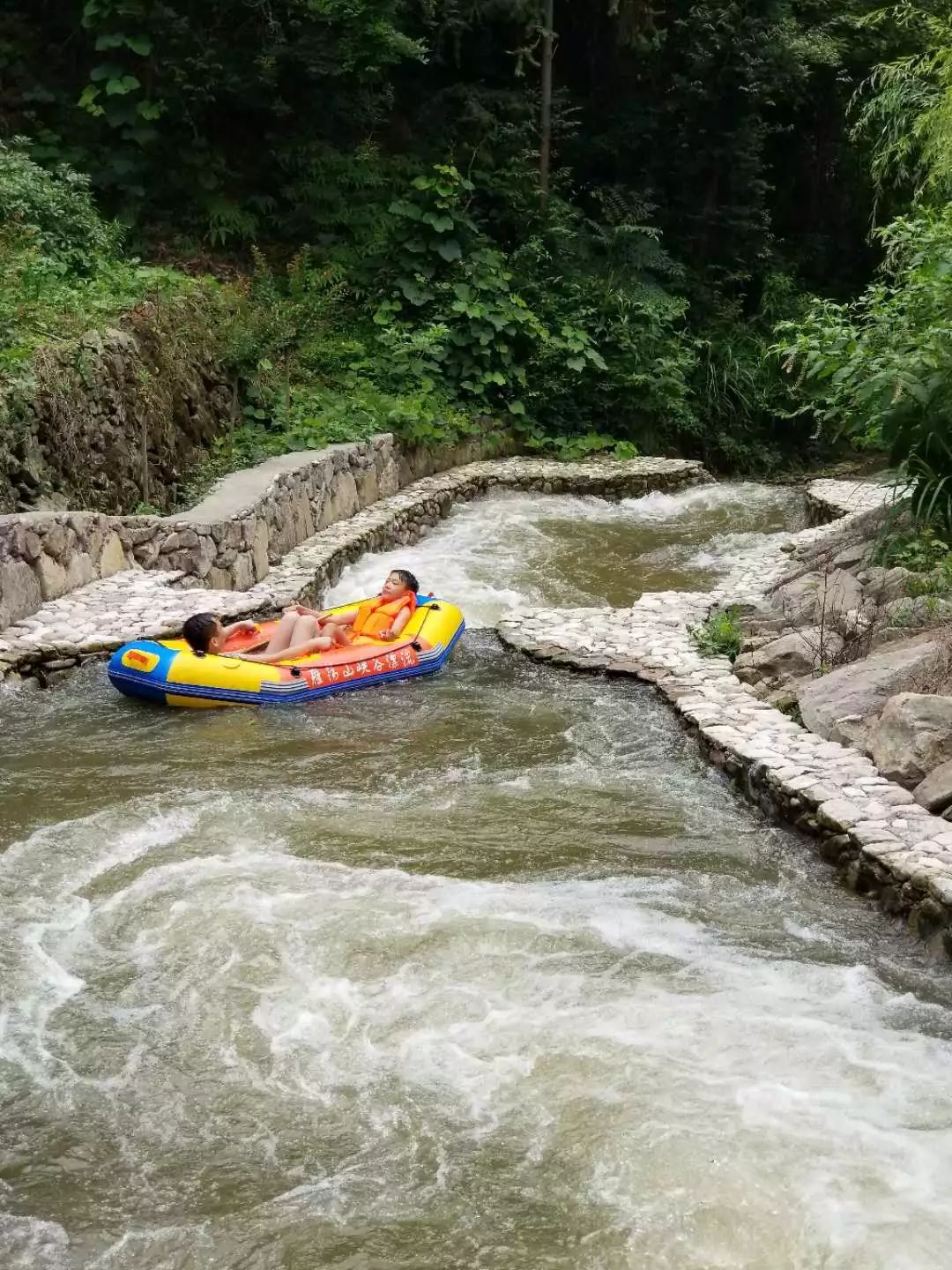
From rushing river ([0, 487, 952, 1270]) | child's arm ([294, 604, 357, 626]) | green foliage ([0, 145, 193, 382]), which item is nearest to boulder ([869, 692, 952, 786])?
rushing river ([0, 487, 952, 1270])

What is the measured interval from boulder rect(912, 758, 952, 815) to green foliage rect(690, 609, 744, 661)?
2.59 meters

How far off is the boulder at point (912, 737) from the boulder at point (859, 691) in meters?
0.22

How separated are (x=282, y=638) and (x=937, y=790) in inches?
165

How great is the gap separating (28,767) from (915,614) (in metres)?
5.16

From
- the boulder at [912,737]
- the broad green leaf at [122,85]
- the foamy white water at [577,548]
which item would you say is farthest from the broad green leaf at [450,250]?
the boulder at [912,737]

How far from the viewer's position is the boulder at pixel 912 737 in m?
6.21

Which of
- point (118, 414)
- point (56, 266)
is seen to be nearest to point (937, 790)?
point (118, 414)

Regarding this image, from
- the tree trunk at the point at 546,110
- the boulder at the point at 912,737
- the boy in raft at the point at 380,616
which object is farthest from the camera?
the tree trunk at the point at 546,110

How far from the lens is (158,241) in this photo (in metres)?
15.4

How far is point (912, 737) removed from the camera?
630 centimetres

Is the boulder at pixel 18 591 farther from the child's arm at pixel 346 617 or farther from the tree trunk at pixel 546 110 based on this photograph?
the tree trunk at pixel 546 110

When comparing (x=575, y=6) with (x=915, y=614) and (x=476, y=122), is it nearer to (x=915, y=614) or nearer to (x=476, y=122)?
(x=476, y=122)

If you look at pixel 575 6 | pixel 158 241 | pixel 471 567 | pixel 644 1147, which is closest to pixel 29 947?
pixel 644 1147

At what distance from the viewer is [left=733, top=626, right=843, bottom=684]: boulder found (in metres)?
7.88
